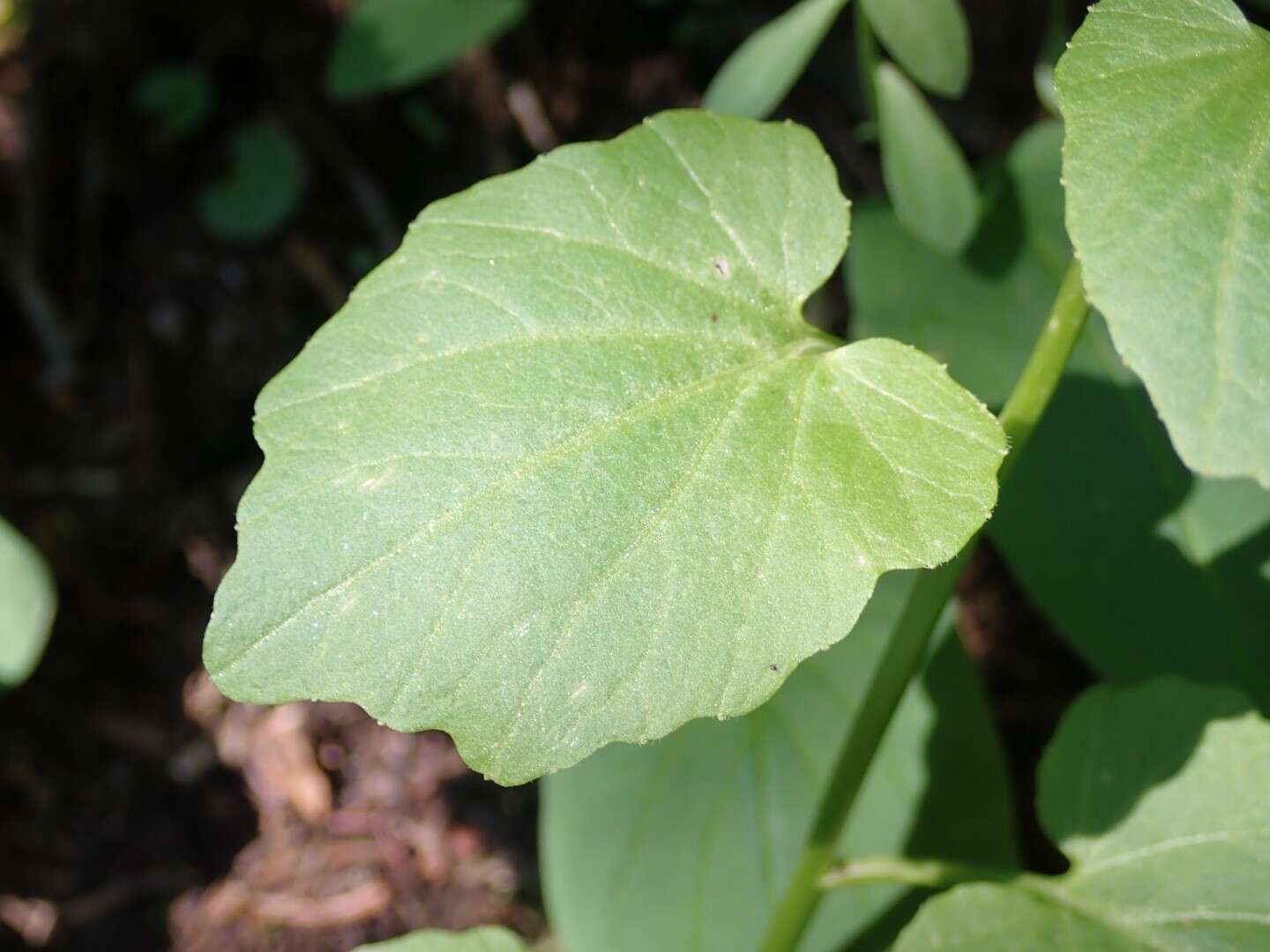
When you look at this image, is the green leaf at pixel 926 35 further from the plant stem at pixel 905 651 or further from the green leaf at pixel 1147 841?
the green leaf at pixel 1147 841

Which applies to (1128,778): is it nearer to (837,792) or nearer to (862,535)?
(837,792)

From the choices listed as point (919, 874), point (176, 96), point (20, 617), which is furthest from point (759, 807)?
point (176, 96)

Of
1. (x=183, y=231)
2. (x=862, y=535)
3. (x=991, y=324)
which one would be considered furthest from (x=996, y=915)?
(x=183, y=231)

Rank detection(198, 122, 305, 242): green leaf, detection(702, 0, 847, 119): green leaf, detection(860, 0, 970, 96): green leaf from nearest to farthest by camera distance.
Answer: detection(860, 0, 970, 96): green leaf < detection(702, 0, 847, 119): green leaf < detection(198, 122, 305, 242): green leaf

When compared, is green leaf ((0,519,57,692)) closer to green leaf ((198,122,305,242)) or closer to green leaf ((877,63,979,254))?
green leaf ((198,122,305,242))

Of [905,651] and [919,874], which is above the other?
[905,651]

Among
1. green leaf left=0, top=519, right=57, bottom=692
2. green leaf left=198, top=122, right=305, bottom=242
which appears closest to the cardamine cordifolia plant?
green leaf left=0, top=519, right=57, bottom=692

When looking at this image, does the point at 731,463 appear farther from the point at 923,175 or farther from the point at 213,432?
the point at 213,432
